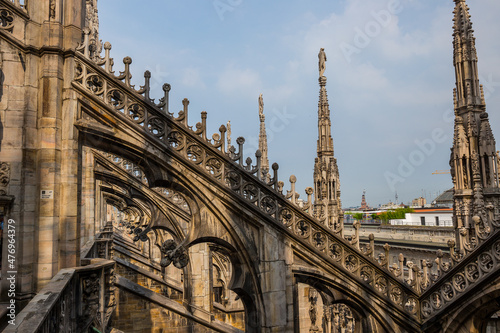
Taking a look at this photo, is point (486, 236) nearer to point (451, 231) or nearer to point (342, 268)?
point (342, 268)

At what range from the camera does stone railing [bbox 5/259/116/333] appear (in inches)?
133

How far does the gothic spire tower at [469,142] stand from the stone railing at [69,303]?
1026 centimetres

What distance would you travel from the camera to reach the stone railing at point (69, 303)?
3383mm

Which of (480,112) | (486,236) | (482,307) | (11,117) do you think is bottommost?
(482,307)

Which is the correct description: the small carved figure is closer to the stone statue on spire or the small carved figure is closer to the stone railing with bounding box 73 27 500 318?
the stone railing with bounding box 73 27 500 318

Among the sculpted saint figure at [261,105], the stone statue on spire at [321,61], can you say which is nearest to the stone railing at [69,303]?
the stone statue on spire at [321,61]

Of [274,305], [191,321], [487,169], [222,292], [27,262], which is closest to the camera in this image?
[27,262]

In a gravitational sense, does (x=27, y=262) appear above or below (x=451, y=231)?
below

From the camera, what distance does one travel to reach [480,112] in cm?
1182

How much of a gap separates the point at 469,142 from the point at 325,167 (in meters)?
7.60

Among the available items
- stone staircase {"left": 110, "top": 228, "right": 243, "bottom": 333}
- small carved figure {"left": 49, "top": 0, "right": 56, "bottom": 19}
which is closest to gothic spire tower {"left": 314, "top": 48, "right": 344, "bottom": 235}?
stone staircase {"left": 110, "top": 228, "right": 243, "bottom": 333}

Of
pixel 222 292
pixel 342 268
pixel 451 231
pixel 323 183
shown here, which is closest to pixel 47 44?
pixel 342 268

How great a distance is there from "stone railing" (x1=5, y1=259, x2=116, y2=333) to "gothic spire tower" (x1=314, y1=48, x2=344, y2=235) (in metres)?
12.7

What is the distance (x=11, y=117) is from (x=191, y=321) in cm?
1000
